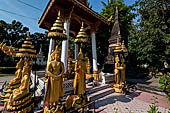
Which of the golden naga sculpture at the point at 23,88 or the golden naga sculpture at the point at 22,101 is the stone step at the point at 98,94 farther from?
the golden naga sculpture at the point at 23,88

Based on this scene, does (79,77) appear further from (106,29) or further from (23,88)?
(106,29)

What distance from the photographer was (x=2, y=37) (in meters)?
24.1

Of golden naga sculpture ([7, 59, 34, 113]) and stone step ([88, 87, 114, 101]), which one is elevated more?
golden naga sculpture ([7, 59, 34, 113])

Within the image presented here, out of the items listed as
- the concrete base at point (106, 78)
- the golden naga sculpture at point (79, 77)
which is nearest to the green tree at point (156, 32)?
the concrete base at point (106, 78)

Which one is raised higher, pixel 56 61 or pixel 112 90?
Result: pixel 56 61

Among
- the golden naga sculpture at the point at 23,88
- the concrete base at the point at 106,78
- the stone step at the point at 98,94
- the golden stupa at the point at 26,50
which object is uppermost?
the golden stupa at the point at 26,50

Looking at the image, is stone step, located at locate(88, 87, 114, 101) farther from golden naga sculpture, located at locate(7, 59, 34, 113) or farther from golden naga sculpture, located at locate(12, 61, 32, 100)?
golden naga sculpture, located at locate(12, 61, 32, 100)

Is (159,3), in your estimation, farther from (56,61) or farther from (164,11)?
(56,61)

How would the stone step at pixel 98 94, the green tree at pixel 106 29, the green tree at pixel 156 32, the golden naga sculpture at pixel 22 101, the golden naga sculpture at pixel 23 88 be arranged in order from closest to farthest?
the golden naga sculpture at pixel 22 101
the golden naga sculpture at pixel 23 88
the stone step at pixel 98 94
the green tree at pixel 156 32
the green tree at pixel 106 29

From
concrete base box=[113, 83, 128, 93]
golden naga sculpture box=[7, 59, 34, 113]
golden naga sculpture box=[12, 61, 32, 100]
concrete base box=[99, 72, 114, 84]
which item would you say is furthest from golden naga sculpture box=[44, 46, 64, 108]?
concrete base box=[99, 72, 114, 84]

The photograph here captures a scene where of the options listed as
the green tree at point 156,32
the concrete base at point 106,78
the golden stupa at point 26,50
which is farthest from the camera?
the green tree at point 156,32

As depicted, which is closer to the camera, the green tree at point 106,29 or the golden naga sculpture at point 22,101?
the golden naga sculpture at point 22,101

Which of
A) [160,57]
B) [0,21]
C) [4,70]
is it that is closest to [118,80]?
[160,57]

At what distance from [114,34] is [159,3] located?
5.47m
